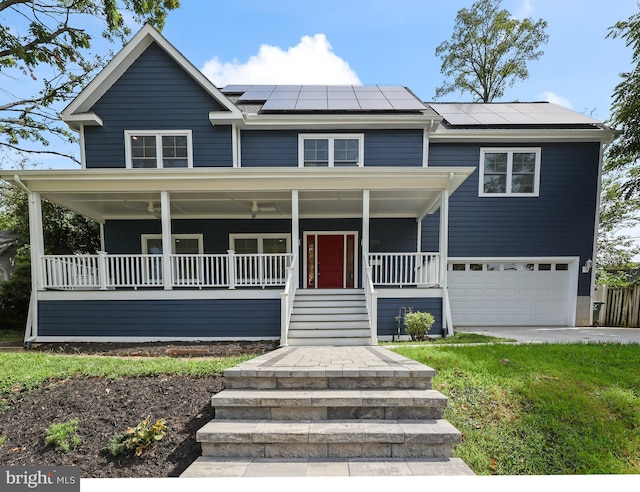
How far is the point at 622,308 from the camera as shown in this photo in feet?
28.8

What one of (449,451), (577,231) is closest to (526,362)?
(449,451)

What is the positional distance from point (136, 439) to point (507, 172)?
417 inches

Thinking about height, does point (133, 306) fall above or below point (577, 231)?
below

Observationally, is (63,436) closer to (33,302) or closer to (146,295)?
(146,295)

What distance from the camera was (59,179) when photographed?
20.6 feet

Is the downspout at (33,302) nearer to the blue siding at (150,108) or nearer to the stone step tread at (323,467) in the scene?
the blue siding at (150,108)

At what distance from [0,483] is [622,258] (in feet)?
54.4

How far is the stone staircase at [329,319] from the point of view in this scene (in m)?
5.69

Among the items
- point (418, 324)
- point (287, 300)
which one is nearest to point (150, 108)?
point (287, 300)

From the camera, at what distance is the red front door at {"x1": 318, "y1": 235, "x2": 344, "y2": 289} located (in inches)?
348

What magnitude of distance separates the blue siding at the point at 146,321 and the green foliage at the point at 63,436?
3.55 metres

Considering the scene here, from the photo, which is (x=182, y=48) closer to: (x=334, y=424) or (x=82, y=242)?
(x=82, y=242)

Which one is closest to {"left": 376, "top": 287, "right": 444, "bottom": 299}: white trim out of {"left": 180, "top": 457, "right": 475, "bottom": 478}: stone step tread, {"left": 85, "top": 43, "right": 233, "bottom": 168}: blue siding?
{"left": 180, "top": 457, "right": 475, "bottom": 478}: stone step tread

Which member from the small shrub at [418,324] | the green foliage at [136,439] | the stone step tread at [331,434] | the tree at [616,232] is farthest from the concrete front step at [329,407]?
the tree at [616,232]
